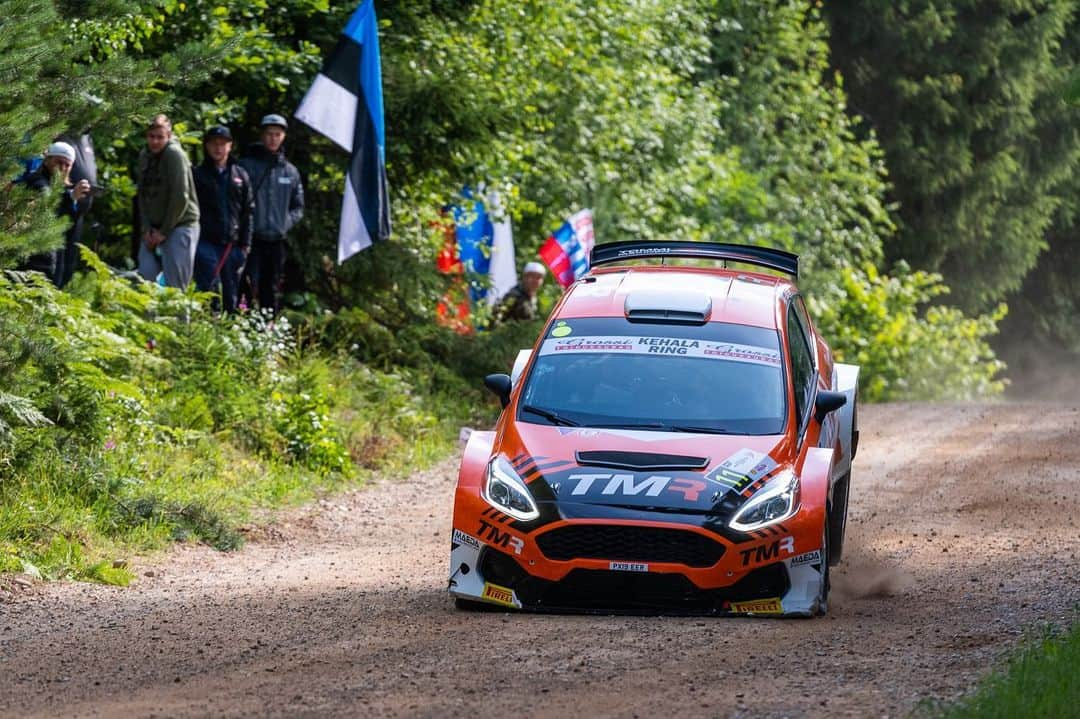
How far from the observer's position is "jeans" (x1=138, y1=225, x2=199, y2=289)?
15602 millimetres

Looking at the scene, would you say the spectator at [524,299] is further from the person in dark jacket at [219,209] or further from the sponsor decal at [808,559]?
the sponsor decal at [808,559]

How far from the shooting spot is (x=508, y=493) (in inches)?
346

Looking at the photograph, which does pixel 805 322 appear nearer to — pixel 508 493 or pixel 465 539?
pixel 508 493

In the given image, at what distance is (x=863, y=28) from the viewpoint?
36438 millimetres

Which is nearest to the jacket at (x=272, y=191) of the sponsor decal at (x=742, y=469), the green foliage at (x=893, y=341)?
the sponsor decal at (x=742, y=469)

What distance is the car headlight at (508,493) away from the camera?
8.69 m

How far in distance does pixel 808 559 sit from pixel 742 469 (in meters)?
0.58

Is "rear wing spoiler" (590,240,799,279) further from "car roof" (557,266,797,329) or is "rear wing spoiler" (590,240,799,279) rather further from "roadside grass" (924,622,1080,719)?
"roadside grass" (924,622,1080,719)

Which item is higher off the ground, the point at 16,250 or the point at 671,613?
the point at 16,250

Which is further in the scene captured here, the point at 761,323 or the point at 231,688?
the point at 761,323

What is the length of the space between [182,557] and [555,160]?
466 inches

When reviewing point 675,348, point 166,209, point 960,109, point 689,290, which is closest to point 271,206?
point 166,209

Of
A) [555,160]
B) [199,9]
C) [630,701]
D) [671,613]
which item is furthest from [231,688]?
[555,160]

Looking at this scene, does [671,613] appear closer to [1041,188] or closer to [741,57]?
[741,57]
